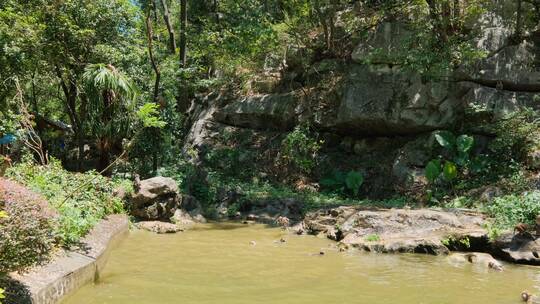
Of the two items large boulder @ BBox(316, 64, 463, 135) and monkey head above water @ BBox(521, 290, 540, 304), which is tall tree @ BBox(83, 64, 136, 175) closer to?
large boulder @ BBox(316, 64, 463, 135)

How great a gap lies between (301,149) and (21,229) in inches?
507

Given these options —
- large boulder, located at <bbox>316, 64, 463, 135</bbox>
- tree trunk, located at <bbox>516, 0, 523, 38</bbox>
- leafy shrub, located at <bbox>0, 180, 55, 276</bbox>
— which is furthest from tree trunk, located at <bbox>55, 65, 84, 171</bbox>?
tree trunk, located at <bbox>516, 0, 523, 38</bbox>

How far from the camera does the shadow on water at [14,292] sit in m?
4.44

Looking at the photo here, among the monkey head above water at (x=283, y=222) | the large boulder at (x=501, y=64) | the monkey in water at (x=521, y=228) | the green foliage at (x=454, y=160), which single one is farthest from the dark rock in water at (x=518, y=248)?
the large boulder at (x=501, y=64)

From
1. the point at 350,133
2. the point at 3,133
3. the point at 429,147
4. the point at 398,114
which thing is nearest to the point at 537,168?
the point at 429,147

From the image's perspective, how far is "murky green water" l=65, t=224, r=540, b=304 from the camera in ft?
19.4

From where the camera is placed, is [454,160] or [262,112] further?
[262,112]

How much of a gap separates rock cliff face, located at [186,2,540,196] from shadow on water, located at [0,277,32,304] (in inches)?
471

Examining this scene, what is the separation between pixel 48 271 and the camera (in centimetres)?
531

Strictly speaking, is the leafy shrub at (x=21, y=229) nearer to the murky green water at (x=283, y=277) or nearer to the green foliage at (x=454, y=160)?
the murky green water at (x=283, y=277)

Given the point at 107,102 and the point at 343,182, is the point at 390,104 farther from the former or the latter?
the point at 107,102

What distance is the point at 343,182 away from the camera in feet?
52.1

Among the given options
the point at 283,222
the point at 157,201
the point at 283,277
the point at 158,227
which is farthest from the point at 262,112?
the point at 283,277

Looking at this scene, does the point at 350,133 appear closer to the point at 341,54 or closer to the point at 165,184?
the point at 341,54
